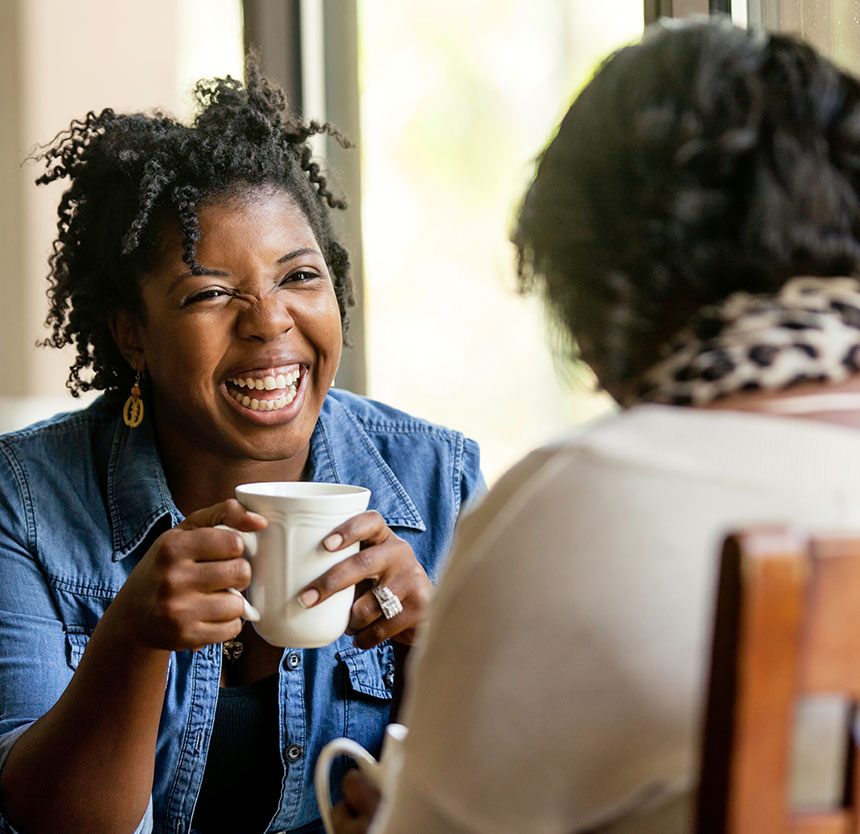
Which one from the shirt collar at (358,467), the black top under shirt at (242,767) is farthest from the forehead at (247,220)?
the black top under shirt at (242,767)

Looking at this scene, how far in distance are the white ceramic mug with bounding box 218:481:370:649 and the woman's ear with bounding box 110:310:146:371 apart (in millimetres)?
538

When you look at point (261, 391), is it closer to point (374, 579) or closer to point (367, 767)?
point (374, 579)

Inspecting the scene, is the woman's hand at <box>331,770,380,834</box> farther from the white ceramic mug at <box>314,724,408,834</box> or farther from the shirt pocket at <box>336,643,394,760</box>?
the shirt pocket at <box>336,643,394,760</box>

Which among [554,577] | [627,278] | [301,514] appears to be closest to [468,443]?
[301,514]

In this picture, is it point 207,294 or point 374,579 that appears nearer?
point 374,579

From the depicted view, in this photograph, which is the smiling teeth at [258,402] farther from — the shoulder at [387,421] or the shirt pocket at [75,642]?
the shirt pocket at [75,642]

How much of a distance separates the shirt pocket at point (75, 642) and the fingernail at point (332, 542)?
47cm

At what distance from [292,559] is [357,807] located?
0.92 ft

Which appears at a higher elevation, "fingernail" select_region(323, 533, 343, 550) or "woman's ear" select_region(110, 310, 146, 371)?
"woman's ear" select_region(110, 310, 146, 371)

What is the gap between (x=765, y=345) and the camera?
59 cm

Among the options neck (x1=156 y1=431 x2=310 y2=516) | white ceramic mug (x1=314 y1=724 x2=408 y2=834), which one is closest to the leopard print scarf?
white ceramic mug (x1=314 y1=724 x2=408 y2=834)

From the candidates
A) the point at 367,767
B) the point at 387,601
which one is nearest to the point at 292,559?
the point at 387,601

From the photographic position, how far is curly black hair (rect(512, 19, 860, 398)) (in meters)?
0.65

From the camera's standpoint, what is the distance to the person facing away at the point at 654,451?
0.53m
